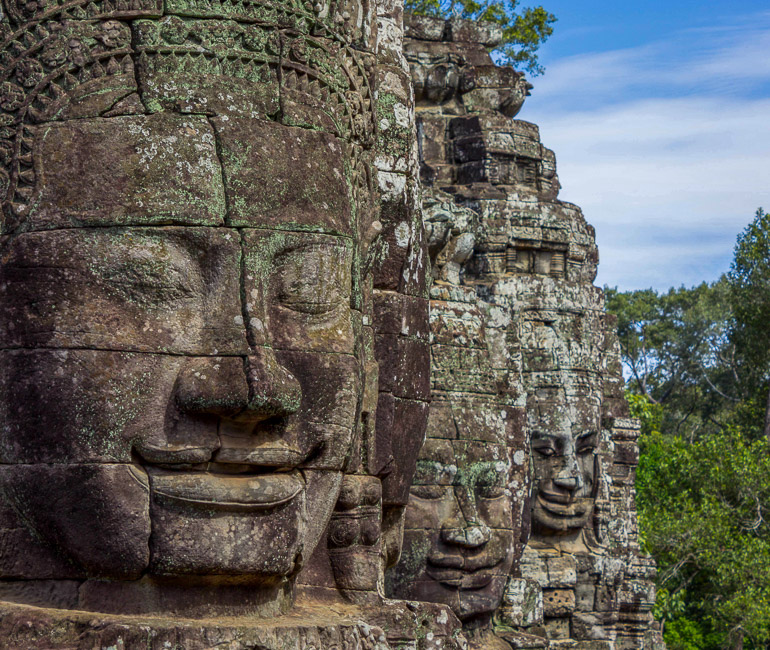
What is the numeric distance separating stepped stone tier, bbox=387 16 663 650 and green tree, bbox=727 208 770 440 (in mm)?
14466

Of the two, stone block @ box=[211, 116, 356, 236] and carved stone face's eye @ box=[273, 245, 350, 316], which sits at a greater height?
stone block @ box=[211, 116, 356, 236]

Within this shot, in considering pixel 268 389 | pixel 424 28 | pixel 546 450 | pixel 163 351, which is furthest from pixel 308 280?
pixel 546 450

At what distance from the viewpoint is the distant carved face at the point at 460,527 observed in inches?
344

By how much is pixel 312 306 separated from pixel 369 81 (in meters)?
1.34

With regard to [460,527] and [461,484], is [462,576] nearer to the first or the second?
[460,527]

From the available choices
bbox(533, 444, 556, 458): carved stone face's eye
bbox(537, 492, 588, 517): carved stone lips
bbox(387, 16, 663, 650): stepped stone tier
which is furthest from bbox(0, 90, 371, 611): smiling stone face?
bbox(537, 492, 588, 517): carved stone lips

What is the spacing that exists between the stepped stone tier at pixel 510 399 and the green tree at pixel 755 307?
1447cm

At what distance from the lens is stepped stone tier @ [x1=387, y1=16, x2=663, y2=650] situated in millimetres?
9039

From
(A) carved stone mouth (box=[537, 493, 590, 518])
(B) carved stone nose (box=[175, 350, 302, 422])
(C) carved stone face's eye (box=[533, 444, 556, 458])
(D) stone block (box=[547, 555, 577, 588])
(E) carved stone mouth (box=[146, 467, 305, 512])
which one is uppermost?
(C) carved stone face's eye (box=[533, 444, 556, 458])

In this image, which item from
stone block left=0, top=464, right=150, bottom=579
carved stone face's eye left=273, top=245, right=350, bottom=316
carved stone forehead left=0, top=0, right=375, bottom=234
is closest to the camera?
stone block left=0, top=464, right=150, bottom=579

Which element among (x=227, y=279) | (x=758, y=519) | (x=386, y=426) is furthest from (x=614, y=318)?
(x=227, y=279)

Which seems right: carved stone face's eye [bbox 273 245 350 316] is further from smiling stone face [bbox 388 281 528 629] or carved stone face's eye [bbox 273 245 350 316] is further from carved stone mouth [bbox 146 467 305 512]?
smiling stone face [bbox 388 281 528 629]

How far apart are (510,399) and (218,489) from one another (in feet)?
18.6

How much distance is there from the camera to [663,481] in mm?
29438
